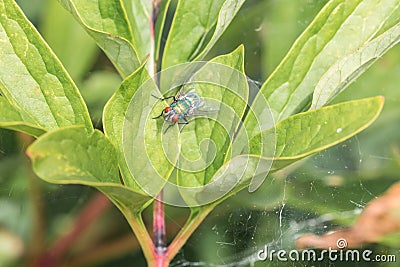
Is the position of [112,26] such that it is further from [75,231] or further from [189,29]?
[75,231]

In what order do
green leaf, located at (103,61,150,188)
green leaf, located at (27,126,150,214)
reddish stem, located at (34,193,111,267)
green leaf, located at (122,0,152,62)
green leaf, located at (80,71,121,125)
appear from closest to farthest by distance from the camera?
green leaf, located at (27,126,150,214) < green leaf, located at (103,61,150,188) < green leaf, located at (122,0,152,62) < reddish stem, located at (34,193,111,267) < green leaf, located at (80,71,121,125)

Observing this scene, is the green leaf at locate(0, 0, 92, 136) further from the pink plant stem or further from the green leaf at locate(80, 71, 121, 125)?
the green leaf at locate(80, 71, 121, 125)

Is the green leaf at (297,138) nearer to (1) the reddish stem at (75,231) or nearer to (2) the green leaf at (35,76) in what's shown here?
(2) the green leaf at (35,76)

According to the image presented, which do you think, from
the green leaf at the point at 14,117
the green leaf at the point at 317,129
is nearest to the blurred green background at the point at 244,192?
the green leaf at the point at 317,129

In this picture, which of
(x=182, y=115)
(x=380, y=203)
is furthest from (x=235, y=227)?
(x=182, y=115)

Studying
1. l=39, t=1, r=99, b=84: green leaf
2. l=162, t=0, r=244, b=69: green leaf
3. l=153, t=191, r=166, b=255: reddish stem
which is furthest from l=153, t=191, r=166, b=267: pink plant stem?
l=39, t=1, r=99, b=84: green leaf

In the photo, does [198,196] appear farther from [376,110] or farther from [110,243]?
[110,243]

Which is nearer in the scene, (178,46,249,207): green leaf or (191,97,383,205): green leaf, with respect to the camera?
(191,97,383,205): green leaf
